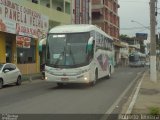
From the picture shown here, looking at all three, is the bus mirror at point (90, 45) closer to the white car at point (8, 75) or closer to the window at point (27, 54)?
the white car at point (8, 75)

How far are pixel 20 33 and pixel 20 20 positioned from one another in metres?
1.15

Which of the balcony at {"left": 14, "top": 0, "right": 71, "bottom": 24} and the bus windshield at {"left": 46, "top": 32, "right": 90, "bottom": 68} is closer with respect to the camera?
the bus windshield at {"left": 46, "top": 32, "right": 90, "bottom": 68}

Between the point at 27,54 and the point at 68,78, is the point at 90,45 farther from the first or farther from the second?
the point at 27,54

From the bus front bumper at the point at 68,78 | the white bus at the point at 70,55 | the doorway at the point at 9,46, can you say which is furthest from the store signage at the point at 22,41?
the bus front bumper at the point at 68,78

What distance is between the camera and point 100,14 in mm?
97375

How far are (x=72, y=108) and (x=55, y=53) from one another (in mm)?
9274

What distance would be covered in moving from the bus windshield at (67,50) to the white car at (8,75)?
3037 millimetres

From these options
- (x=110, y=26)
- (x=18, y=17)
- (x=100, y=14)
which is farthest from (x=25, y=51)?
(x=110, y=26)

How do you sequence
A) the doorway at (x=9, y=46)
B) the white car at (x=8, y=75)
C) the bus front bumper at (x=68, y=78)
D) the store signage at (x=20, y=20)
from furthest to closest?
the doorway at (x=9, y=46)
the store signage at (x=20, y=20)
the white car at (x=8, y=75)
the bus front bumper at (x=68, y=78)

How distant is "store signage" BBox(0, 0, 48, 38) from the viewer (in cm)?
3553

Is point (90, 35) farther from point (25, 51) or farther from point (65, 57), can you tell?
point (25, 51)

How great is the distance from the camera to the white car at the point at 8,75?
84.1 feet

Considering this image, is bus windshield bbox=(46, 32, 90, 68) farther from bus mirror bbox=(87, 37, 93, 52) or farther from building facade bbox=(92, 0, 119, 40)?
building facade bbox=(92, 0, 119, 40)

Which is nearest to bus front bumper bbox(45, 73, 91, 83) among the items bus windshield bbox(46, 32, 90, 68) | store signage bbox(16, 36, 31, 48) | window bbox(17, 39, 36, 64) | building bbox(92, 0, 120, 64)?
bus windshield bbox(46, 32, 90, 68)
